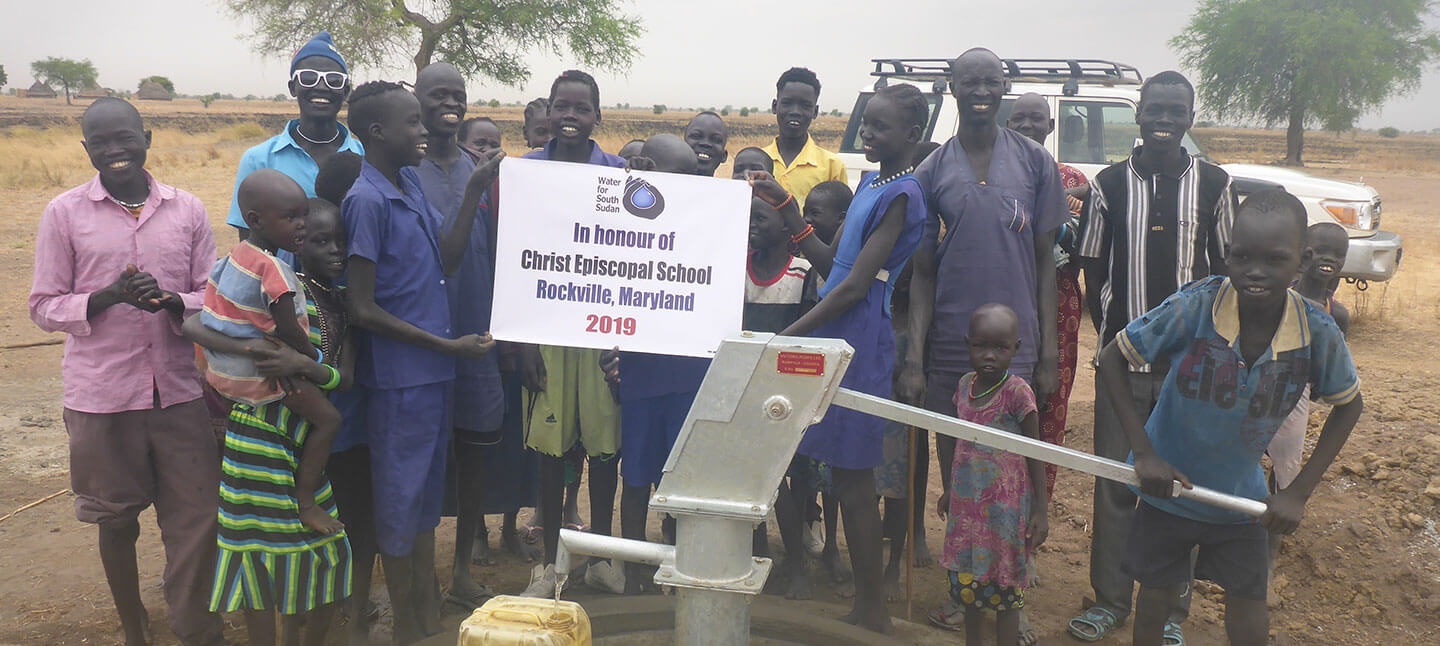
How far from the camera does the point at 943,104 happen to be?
→ 28.1 ft

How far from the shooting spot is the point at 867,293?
3.39 meters

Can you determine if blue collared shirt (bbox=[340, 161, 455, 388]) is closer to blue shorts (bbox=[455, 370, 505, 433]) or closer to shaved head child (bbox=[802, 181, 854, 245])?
blue shorts (bbox=[455, 370, 505, 433])

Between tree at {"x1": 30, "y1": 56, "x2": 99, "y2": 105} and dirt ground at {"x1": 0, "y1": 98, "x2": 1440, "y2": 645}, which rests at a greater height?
tree at {"x1": 30, "y1": 56, "x2": 99, "y2": 105}

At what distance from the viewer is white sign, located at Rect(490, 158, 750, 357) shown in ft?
11.4

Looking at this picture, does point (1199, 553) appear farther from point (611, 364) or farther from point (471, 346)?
point (471, 346)

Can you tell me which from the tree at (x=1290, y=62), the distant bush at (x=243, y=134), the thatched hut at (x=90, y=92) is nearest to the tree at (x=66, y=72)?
the thatched hut at (x=90, y=92)

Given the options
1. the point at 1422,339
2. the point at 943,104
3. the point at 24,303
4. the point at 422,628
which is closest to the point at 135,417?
the point at 422,628

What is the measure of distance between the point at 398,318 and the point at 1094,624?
2897 mm

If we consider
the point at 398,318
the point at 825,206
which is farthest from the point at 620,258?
the point at 825,206

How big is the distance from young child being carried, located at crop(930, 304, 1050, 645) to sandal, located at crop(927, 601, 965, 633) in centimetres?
60

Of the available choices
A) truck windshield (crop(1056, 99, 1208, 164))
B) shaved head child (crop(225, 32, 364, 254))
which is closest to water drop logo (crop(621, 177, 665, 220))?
shaved head child (crop(225, 32, 364, 254))

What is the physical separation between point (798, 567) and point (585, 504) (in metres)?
1.57

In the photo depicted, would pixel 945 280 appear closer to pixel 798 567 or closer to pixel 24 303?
pixel 798 567

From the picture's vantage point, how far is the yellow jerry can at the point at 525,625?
1919 mm
